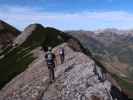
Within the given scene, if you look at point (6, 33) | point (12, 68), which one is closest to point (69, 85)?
point (12, 68)

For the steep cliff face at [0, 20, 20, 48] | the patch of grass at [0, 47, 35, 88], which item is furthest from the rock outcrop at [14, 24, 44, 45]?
the patch of grass at [0, 47, 35, 88]

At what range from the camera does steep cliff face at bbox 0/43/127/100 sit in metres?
39.8

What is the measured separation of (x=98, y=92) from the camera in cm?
4056

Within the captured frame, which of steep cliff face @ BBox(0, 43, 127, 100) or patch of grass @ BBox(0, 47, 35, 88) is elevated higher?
steep cliff face @ BBox(0, 43, 127, 100)

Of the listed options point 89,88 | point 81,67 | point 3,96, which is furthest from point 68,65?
point 3,96

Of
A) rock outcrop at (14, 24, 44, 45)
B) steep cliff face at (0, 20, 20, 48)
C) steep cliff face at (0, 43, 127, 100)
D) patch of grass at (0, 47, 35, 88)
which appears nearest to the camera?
steep cliff face at (0, 43, 127, 100)

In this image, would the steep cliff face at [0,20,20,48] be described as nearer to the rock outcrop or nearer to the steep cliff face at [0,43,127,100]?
the rock outcrop

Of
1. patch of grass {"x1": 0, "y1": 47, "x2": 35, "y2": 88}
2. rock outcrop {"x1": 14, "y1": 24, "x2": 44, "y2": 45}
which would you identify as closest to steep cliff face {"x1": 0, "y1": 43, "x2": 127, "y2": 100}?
patch of grass {"x1": 0, "y1": 47, "x2": 35, "y2": 88}

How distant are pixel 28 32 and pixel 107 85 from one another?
3019 inches

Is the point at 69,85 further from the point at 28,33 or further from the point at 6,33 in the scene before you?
the point at 6,33

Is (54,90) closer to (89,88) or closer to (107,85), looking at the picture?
(89,88)

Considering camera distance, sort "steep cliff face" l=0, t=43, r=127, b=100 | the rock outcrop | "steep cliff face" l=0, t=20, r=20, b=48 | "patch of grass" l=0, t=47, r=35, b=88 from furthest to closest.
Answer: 1. "steep cliff face" l=0, t=20, r=20, b=48
2. the rock outcrop
3. "patch of grass" l=0, t=47, r=35, b=88
4. "steep cliff face" l=0, t=43, r=127, b=100

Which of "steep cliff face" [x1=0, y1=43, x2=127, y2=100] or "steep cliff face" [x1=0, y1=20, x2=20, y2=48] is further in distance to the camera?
"steep cliff face" [x1=0, y1=20, x2=20, y2=48]

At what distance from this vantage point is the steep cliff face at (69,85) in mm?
39781
